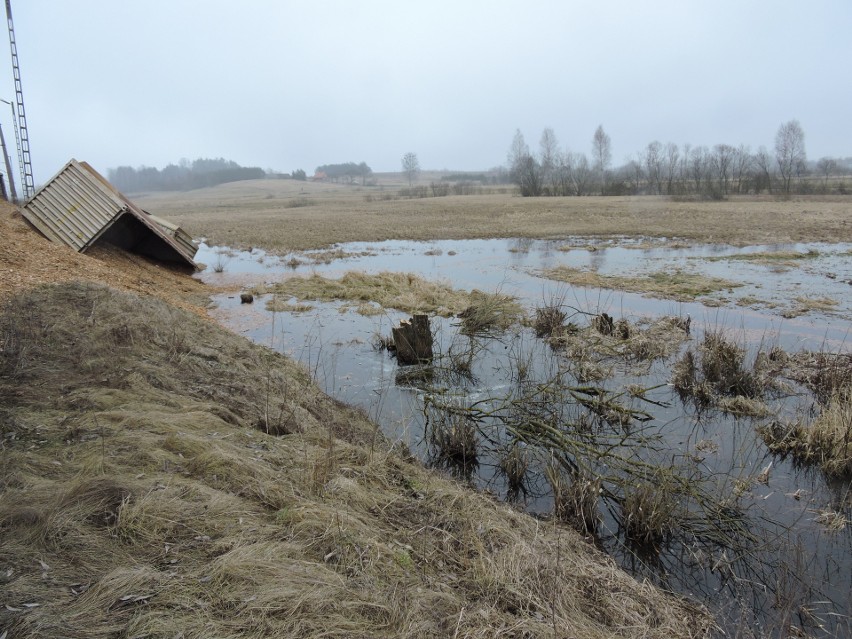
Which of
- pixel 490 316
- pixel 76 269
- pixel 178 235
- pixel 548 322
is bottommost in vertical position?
pixel 548 322

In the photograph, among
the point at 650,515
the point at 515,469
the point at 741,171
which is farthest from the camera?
the point at 741,171

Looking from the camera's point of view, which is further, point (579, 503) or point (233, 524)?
point (579, 503)

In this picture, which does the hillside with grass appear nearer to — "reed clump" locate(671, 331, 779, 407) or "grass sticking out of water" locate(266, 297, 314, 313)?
"reed clump" locate(671, 331, 779, 407)

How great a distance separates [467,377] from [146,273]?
1125 centimetres

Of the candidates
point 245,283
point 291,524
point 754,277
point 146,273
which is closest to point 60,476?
point 291,524

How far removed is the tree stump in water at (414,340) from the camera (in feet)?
31.7

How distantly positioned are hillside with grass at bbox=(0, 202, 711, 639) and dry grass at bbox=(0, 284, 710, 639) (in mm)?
14

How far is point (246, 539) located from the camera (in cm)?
367

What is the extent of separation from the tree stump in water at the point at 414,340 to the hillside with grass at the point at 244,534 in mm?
3067

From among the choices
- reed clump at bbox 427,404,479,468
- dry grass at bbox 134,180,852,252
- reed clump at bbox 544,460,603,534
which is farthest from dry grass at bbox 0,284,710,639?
dry grass at bbox 134,180,852,252

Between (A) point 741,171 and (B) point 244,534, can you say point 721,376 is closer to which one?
(B) point 244,534

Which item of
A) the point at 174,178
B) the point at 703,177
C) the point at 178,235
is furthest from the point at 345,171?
the point at 178,235

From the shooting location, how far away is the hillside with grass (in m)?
3.04

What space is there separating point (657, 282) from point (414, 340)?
1021cm
